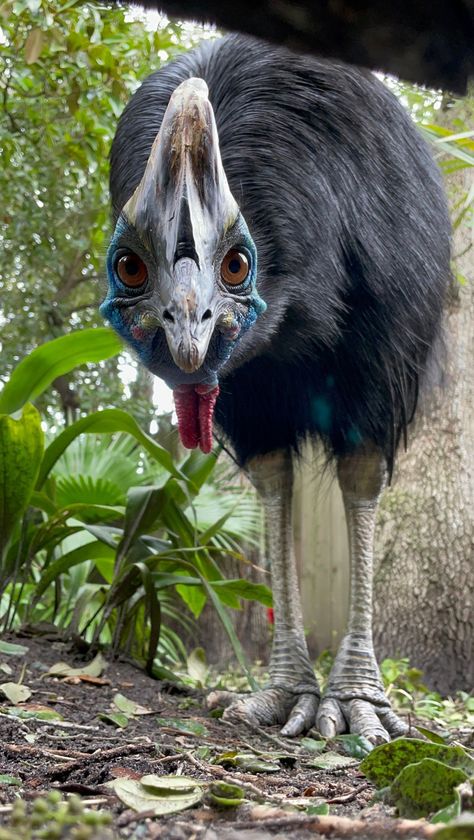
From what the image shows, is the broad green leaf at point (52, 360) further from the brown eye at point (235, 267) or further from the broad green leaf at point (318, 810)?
the broad green leaf at point (318, 810)

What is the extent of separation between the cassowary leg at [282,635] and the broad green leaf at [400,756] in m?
1.23

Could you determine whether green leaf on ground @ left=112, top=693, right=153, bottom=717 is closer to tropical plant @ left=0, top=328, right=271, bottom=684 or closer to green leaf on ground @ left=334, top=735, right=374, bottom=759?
tropical plant @ left=0, top=328, right=271, bottom=684

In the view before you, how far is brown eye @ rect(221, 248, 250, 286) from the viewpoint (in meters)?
2.21

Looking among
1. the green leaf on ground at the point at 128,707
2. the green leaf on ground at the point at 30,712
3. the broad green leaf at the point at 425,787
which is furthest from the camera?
the green leaf on ground at the point at 128,707

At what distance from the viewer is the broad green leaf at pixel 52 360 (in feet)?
9.57

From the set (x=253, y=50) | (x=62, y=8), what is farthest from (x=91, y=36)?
(x=253, y=50)

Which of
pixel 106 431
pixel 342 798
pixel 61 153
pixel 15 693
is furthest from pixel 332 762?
pixel 61 153

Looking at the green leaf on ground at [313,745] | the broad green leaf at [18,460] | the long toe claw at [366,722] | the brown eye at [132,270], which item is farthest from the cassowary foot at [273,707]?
the brown eye at [132,270]

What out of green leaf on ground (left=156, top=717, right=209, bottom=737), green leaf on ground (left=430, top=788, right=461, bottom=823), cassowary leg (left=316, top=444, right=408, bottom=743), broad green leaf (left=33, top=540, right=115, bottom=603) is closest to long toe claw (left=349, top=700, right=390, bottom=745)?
cassowary leg (left=316, top=444, right=408, bottom=743)

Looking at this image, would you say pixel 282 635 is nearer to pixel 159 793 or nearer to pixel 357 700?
pixel 357 700

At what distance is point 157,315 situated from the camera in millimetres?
2135

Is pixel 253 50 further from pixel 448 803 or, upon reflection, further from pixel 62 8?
pixel 448 803

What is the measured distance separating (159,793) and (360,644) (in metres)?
1.66

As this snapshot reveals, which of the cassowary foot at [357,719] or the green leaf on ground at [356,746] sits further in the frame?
the cassowary foot at [357,719]
